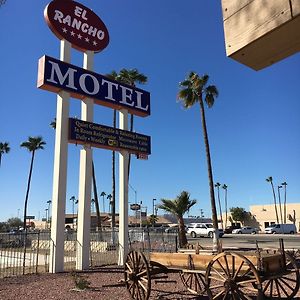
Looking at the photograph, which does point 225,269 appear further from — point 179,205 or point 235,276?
point 179,205

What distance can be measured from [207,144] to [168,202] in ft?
15.4

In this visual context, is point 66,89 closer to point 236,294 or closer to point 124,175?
point 124,175

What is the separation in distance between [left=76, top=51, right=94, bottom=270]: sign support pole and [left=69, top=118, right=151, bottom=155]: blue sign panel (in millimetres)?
441

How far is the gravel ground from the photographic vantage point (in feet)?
31.6

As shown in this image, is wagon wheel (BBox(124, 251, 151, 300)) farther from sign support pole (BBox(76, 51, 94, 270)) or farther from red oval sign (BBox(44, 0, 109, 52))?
red oval sign (BBox(44, 0, 109, 52))

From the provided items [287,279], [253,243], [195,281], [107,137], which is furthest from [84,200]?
[253,243]

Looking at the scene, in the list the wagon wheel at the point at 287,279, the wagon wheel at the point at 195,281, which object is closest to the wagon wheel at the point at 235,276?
the wagon wheel at the point at 287,279

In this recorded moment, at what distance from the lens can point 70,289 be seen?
10812 mm

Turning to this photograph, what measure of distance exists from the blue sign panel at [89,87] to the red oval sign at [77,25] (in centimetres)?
145

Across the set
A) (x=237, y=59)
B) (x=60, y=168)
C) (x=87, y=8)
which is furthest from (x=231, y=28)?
(x=87, y=8)

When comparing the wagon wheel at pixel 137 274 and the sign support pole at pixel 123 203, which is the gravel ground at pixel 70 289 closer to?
the wagon wheel at pixel 137 274

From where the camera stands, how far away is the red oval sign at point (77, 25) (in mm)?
16422

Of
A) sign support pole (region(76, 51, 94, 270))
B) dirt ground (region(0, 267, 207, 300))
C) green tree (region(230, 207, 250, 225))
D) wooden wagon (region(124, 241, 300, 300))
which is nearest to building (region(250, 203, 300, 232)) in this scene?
green tree (region(230, 207, 250, 225))

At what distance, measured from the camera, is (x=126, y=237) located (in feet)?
57.8
